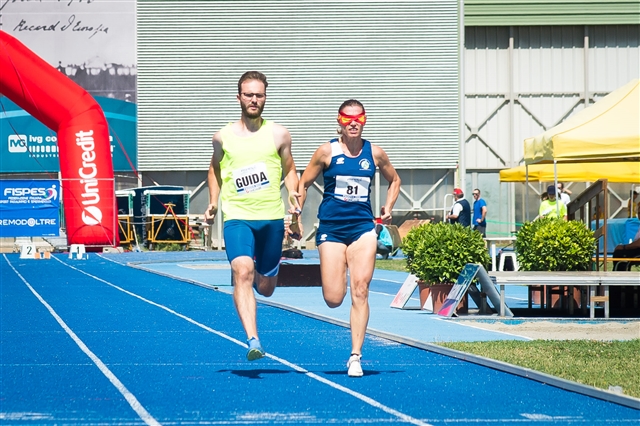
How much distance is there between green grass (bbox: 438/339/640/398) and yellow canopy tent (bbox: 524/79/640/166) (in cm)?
485

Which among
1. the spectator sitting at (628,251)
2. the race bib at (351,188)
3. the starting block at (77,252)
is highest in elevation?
the race bib at (351,188)

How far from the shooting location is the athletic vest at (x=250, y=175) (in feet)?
28.2

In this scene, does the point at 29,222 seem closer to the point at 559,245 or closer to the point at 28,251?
the point at 28,251

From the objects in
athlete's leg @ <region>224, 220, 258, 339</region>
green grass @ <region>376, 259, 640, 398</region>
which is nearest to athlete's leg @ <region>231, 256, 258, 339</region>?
athlete's leg @ <region>224, 220, 258, 339</region>

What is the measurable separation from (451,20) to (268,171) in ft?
124

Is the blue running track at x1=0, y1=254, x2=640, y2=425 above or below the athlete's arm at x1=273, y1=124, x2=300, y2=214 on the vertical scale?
below

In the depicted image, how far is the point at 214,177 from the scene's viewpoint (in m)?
8.88

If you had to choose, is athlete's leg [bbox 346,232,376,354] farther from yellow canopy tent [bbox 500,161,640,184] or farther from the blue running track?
yellow canopy tent [bbox 500,161,640,184]

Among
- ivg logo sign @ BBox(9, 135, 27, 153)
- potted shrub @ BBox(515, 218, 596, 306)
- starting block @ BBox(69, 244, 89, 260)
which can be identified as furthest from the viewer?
ivg logo sign @ BBox(9, 135, 27, 153)

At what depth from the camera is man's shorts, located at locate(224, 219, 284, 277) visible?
28.1ft

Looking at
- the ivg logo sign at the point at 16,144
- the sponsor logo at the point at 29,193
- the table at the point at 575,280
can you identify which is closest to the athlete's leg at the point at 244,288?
the table at the point at 575,280

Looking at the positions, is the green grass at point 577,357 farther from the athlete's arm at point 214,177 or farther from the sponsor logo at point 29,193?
the sponsor logo at point 29,193

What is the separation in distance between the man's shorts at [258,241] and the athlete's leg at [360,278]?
55 centimetres

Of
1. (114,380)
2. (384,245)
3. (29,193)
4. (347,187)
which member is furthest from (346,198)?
(29,193)
